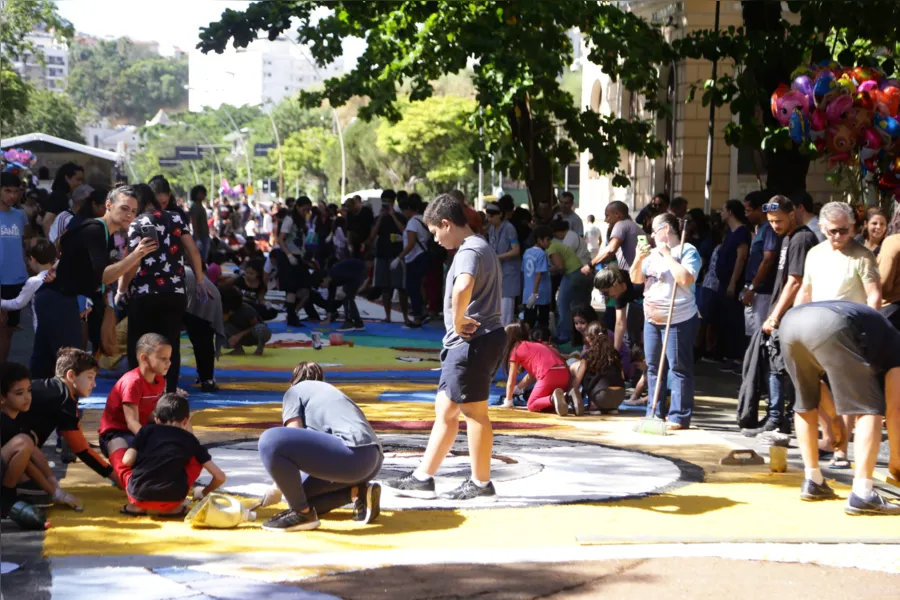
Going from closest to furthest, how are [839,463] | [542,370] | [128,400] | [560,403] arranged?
[128,400]
[839,463]
[560,403]
[542,370]

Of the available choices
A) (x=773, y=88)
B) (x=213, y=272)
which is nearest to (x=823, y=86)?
(x=773, y=88)

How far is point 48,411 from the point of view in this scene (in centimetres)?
803

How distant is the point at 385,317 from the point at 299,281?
2.17m

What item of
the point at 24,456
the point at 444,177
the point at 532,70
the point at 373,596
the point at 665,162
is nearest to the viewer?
the point at 373,596

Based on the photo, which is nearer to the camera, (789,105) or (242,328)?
(789,105)

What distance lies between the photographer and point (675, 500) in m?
8.39

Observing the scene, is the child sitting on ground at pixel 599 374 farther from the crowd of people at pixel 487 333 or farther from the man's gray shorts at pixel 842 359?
the man's gray shorts at pixel 842 359

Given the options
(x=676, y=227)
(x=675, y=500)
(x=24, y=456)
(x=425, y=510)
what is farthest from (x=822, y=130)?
(x=24, y=456)

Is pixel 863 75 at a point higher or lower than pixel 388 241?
higher

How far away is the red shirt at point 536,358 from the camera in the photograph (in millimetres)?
12266

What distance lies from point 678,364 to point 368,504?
14.9 feet

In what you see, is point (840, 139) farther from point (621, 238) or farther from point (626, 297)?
point (626, 297)

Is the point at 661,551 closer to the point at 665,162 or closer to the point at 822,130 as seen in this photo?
the point at 822,130

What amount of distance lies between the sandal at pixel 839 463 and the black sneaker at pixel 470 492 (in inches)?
110
